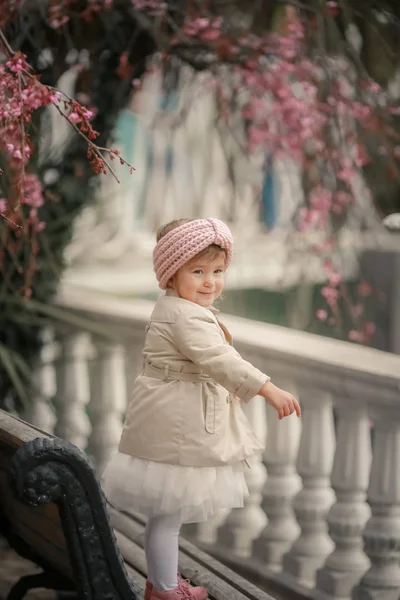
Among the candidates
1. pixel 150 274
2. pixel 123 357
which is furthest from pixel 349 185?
pixel 150 274

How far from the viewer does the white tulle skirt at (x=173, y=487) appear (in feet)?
6.72

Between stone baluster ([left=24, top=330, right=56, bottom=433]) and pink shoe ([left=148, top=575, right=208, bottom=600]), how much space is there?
1.64 metres

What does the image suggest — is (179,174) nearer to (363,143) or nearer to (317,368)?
(363,143)

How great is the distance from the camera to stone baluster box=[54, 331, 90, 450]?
3.71 m

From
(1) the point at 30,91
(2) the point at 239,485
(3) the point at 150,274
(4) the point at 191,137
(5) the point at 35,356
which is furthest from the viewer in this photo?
(3) the point at 150,274

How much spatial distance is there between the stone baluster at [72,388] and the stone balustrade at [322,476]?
390 mm

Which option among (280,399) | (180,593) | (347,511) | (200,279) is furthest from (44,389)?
(280,399)

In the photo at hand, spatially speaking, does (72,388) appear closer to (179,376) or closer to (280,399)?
(179,376)

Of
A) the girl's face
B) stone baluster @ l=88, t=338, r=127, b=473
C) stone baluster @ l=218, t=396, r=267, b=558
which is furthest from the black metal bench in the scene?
stone baluster @ l=88, t=338, r=127, b=473

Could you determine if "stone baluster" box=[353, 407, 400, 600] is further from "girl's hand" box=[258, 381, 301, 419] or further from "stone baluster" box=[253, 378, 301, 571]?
"girl's hand" box=[258, 381, 301, 419]

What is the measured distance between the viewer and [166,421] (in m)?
2.06

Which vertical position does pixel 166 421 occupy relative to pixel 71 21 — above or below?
below

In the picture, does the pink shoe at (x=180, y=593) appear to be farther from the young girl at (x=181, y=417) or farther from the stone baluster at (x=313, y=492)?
the stone baluster at (x=313, y=492)

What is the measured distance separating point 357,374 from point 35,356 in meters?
1.62
